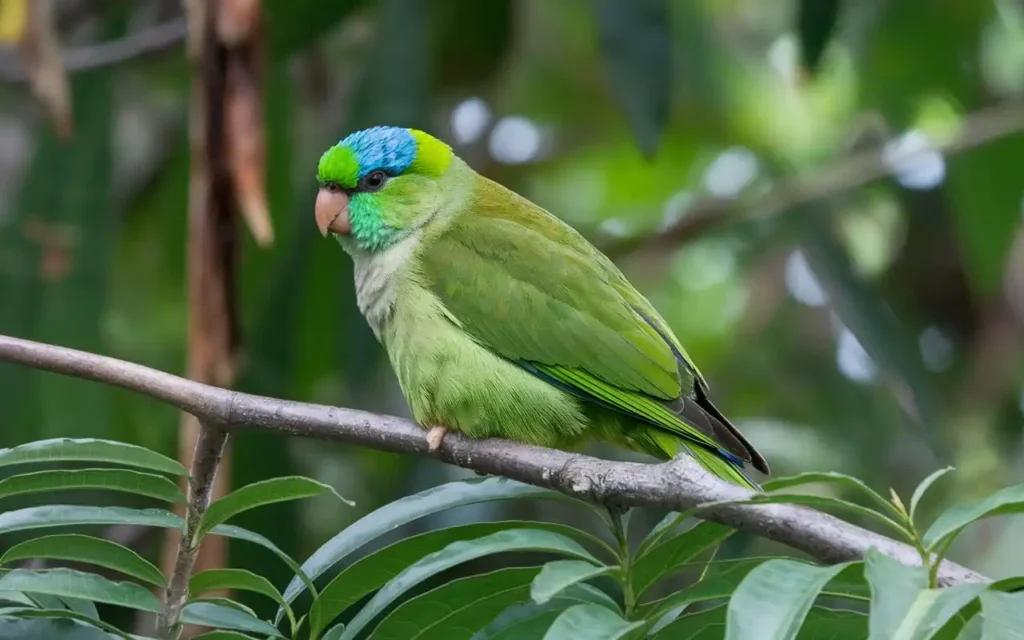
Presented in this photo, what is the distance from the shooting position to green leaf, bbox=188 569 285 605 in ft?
4.88

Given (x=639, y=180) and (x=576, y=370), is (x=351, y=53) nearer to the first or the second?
(x=639, y=180)

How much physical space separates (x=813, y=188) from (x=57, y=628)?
3.85 m

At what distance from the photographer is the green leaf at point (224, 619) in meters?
1.46

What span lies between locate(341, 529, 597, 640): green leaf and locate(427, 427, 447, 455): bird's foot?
19.0 inches

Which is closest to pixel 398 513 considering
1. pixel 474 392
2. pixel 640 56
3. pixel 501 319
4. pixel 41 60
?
pixel 474 392

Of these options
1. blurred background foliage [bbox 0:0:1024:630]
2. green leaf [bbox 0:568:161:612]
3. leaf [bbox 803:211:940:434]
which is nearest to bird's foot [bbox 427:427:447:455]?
green leaf [bbox 0:568:161:612]

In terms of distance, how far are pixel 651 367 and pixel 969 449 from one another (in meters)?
3.16

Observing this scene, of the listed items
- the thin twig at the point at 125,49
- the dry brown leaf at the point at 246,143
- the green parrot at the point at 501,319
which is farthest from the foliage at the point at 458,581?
the thin twig at the point at 125,49

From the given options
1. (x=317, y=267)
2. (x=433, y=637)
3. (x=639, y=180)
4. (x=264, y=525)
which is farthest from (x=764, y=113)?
(x=433, y=637)

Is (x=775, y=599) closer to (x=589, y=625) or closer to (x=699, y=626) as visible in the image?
(x=589, y=625)

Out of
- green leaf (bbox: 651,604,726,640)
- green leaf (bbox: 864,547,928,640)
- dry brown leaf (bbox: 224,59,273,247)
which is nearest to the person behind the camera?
green leaf (bbox: 864,547,928,640)

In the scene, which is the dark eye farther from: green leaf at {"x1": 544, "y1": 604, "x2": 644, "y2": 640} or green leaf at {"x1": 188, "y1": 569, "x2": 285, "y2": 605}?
green leaf at {"x1": 544, "y1": 604, "x2": 644, "y2": 640}

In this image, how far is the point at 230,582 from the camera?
1.54 m

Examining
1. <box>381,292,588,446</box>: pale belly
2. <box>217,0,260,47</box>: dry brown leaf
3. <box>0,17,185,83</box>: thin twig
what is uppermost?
<box>0,17,185,83</box>: thin twig
